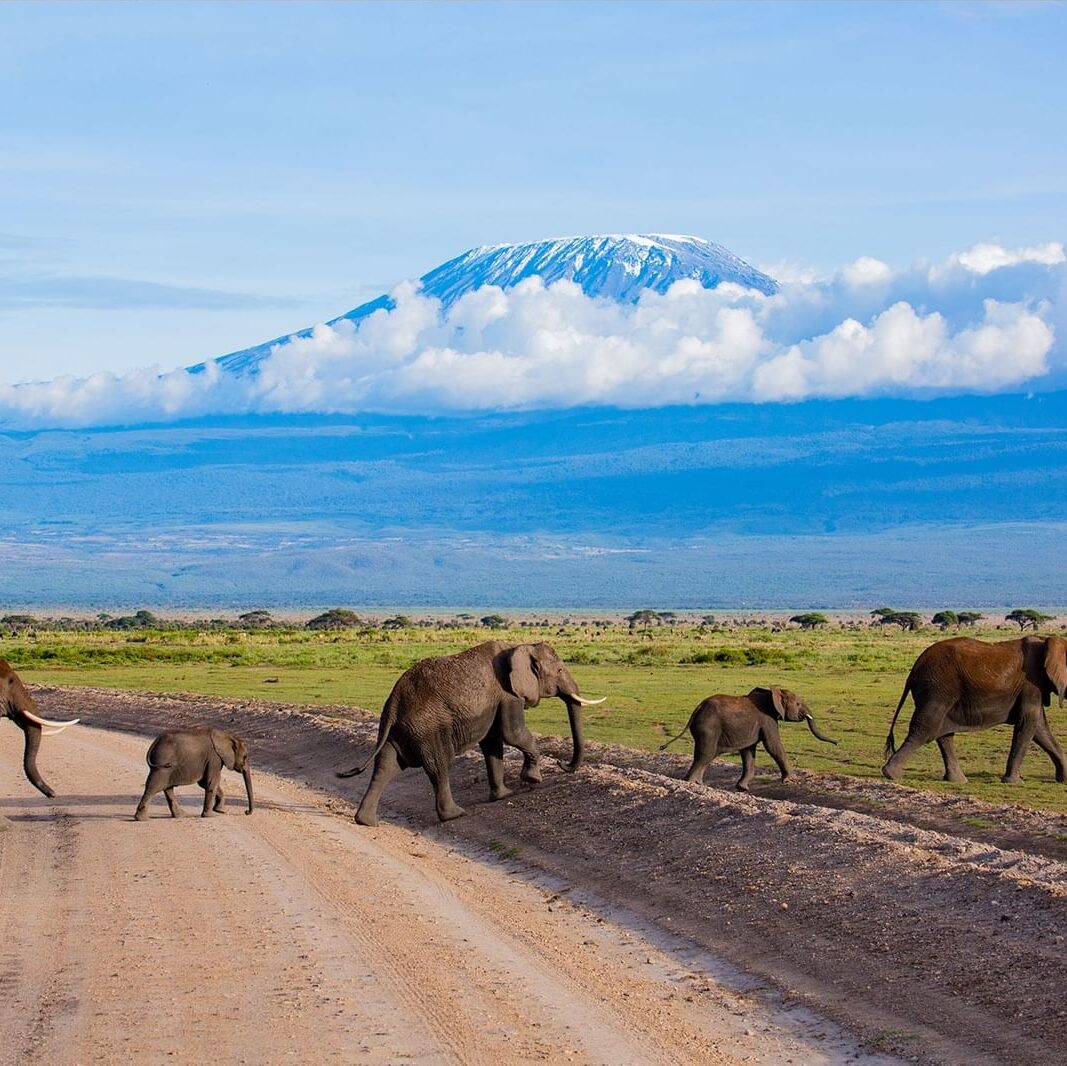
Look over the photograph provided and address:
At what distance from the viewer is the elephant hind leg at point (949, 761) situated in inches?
874

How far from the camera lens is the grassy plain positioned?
25.6m

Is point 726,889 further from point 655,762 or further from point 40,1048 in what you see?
point 655,762

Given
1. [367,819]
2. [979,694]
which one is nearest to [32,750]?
[367,819]

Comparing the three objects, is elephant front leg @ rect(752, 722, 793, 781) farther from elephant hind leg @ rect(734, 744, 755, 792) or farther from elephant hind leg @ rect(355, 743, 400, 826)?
elephant hind leg @ rect(355, 743, 400, 826)

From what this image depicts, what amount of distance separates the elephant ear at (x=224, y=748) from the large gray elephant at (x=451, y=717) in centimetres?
132

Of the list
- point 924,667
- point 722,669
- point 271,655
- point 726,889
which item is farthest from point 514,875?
point 271,655

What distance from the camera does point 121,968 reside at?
1316cm

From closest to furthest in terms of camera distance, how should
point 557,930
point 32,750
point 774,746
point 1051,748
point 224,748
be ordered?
point 557,930, point 224,748, point 32,750, point 774,746, point 1051,748

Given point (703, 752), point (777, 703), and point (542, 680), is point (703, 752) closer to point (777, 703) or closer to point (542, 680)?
point (777, 703)

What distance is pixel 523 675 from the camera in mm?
21344

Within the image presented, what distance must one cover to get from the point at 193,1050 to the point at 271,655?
47.5 meters

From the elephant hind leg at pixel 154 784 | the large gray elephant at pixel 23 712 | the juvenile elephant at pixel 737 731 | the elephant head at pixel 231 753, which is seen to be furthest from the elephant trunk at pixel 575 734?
the large gray elephant at pixel 23 712

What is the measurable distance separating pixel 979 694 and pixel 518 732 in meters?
5.56

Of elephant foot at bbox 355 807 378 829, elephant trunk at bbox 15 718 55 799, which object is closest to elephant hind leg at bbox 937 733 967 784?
elephant foot at bbox 355 807 378 829
